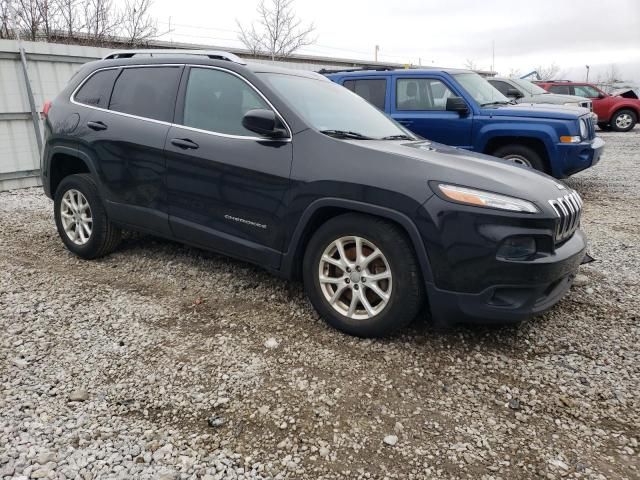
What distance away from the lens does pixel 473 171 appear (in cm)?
300

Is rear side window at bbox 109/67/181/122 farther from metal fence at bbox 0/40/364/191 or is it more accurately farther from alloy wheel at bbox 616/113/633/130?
alloy wheel at bbox 616/113/633/130

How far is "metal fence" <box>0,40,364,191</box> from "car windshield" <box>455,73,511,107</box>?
9.80ft

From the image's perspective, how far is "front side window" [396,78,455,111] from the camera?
7430mm

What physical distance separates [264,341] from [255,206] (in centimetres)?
90

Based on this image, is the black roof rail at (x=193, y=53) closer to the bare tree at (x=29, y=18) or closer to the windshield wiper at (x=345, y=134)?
the windshield wiper at (x=345, y=134)

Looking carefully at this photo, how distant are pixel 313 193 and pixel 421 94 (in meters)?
4.97

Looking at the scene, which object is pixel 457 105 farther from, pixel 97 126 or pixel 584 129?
pixel 97 126

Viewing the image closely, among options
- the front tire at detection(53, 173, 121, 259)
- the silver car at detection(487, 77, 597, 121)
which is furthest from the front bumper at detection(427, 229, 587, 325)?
the silver car at detection(487, 77, 597, 121)

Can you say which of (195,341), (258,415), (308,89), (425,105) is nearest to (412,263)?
(258,415)

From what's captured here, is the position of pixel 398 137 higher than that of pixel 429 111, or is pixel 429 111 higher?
pixel 429 111

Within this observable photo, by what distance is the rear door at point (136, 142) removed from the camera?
3.96 meters

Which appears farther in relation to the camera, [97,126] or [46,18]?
[46,18]

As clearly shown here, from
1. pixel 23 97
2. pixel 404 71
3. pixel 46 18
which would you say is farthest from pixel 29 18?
pixel 404 71

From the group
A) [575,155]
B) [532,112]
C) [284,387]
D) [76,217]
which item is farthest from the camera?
[532,112]
